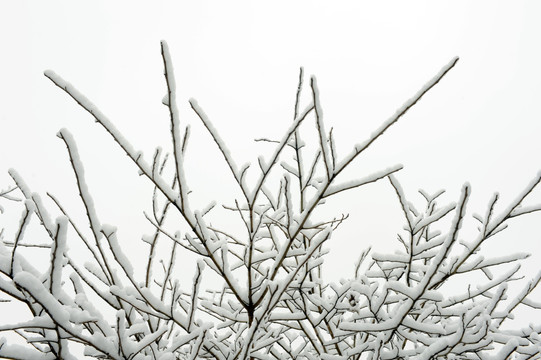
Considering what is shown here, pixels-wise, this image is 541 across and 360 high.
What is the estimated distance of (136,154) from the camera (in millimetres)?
1171

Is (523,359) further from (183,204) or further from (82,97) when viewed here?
(82,97)

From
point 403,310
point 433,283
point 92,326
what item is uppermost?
point 433,283

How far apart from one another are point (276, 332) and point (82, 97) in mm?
1876

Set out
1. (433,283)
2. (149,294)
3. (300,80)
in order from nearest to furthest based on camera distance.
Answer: (149,294)
(300,80)
(433,283)

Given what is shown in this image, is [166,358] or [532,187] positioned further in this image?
[532,187]

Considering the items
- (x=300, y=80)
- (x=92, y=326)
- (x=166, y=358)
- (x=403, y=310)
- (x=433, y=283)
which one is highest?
(x=300, y=80)

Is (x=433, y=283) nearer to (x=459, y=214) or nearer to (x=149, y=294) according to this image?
(x=459, y=214)

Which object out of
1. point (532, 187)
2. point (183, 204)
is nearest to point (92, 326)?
point (183, 204)

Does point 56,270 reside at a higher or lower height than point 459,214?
lower

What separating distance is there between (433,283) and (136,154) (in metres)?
1.36

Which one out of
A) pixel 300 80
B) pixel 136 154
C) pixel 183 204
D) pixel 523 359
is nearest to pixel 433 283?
pixel 523 359

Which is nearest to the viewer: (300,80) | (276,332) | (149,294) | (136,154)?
(136,154)

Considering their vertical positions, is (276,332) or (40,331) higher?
(276,332)

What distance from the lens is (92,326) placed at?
1.41m
